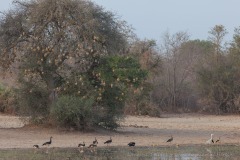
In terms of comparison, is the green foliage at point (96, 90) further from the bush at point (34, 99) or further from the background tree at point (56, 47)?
the bush at point (34, 99)

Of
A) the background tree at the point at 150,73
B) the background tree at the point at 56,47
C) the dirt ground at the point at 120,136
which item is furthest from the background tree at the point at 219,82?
the background tree at the point at 56,47

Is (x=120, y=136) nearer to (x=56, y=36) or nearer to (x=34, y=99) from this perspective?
(x=34, y=99)

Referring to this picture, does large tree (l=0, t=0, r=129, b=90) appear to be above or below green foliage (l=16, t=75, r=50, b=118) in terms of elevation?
above

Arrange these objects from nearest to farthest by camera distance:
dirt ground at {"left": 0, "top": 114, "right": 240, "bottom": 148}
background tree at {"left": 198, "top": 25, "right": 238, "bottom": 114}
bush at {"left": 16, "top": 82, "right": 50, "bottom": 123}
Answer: dirt ground at {"left": 0, "top": 114, "right": 240, "bottom": 148}, bush at {"left": 16, "top": 82, "right": 50, "bottom": 123}, background tree at {"left": 198, "top": 25, "right": 238, "bottom": 114}

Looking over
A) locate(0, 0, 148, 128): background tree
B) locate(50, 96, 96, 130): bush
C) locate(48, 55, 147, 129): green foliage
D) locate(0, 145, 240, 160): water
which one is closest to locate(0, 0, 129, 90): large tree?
locate(0, 0, 148, 128): background tree

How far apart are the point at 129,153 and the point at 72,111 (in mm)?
6027

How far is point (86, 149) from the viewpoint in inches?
974

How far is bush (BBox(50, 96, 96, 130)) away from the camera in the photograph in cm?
2873

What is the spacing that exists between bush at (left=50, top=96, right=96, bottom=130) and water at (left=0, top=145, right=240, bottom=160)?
3.52 meters

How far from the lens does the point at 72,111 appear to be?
28.7m

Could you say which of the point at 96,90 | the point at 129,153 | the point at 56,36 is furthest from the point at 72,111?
the point at 129,153

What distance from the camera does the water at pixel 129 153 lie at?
2158 cm

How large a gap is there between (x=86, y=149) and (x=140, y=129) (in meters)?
11.5

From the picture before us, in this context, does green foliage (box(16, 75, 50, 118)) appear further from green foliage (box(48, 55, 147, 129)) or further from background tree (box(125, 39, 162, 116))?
background tree (box(125, 39, 162, 116))
